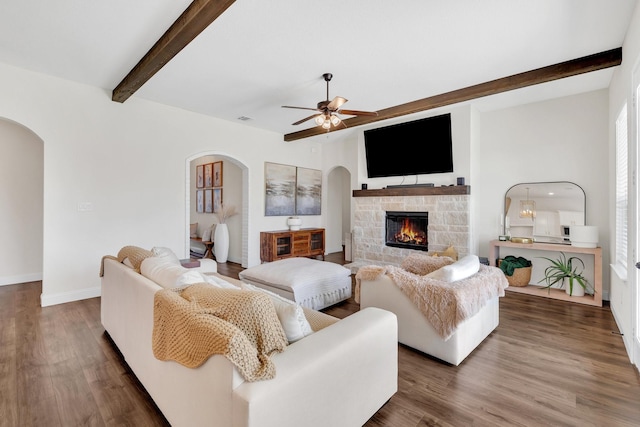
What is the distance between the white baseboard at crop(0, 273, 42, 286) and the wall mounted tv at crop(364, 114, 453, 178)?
19.2 feet

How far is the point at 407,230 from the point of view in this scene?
17.8 feet

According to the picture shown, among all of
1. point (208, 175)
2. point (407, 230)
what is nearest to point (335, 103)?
point (407, 230)

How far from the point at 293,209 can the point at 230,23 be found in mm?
4291


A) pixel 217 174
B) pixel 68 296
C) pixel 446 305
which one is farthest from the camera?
pixel 217 174

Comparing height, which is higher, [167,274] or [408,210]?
[408,210]

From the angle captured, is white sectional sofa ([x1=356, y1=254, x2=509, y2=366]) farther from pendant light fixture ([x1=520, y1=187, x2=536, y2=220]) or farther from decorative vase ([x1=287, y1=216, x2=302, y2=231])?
decorative vase ([x1=287, y1=216, x2=302, y2=231])

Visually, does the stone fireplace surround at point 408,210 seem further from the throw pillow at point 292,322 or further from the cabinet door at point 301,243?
the throw pillow at point 292,322

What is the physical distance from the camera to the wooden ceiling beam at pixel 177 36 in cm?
215

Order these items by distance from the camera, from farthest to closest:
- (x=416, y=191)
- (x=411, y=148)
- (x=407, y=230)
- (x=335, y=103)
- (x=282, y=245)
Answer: (x=282, y=245)
(x=407, y=230)
(x=411, y=148)
(x=416, y=191)
(x=335, y=103)

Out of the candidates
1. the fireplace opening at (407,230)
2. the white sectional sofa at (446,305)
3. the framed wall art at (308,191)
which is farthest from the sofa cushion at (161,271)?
the framed wall art at (308,191)

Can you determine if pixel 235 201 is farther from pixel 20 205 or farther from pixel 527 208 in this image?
pixel 527 208

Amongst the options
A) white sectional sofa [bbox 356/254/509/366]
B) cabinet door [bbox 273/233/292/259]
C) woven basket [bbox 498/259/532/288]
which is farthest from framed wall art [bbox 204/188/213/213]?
woven basket [bbox 498/259/532/288]

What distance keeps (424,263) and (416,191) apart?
84.7 inches

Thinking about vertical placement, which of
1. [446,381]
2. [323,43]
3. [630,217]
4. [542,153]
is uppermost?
[323,43]
